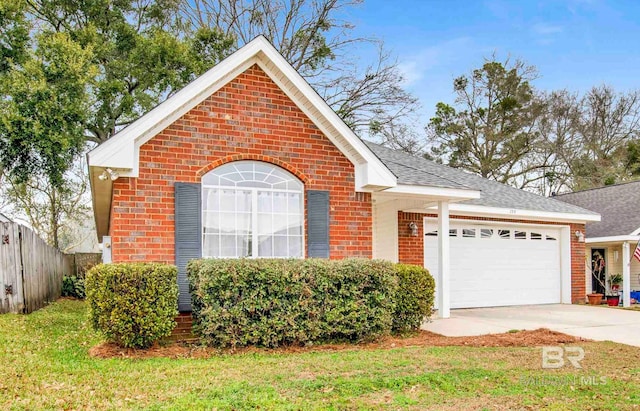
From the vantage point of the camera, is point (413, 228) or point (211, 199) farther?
point (413, 228)

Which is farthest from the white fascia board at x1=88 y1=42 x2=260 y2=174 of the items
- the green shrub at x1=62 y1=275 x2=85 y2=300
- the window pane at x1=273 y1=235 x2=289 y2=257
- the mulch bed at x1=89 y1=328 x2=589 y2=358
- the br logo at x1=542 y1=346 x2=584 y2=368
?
the green shrub at x1=62 y1=275 x2=85 y2=300

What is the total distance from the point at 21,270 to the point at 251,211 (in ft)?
18.7

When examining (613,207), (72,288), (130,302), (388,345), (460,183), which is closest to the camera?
(130,302)

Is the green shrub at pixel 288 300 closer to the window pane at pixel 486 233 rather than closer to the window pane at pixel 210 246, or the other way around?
the window pane at pixel 210 246

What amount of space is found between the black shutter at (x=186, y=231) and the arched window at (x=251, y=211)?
0.23 metres

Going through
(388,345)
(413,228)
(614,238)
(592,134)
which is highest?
(592,134)

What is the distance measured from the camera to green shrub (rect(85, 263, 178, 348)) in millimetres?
7574

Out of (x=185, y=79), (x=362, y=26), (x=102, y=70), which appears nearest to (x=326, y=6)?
(x=362, y=26)

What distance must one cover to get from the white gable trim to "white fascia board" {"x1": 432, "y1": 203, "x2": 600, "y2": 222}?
4467 mm

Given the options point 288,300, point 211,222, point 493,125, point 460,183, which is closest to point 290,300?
point 288,300

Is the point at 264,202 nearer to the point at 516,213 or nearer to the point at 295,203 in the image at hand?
the point at 295,203

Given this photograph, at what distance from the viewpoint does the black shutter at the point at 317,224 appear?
9914 mm

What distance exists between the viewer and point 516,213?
49.9 feet

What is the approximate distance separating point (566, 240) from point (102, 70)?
18.8 metres
